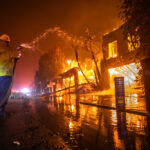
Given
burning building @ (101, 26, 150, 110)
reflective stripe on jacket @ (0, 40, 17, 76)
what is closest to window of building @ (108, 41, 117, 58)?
burning building @ (101, 26, 150, 110)

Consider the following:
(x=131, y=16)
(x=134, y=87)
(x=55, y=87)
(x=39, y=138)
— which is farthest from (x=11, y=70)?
(x=55, y=87)

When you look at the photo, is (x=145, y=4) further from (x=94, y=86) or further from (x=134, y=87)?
(x=94, y=86)

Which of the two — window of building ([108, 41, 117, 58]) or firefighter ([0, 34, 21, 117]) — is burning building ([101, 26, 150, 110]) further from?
firefighter ([0, 34, 21, 117])

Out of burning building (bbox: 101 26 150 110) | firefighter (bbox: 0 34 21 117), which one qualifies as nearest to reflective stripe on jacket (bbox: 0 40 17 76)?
firefighter (bbox: 0 34 21 117)

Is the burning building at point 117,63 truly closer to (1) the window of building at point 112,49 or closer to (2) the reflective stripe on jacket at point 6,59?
(1) the window of building at point 112,49

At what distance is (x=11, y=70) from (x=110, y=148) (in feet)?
17.7

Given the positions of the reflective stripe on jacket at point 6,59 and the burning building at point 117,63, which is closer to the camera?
the reflective stripe on jacket at point 6,59

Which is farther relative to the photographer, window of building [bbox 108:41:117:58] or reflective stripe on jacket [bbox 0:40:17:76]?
window of building [bbox 108:41:117:58]

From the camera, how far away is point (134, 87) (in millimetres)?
21562

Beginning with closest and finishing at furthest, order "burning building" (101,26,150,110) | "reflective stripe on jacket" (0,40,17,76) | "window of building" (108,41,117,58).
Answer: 1. "reflective stripe on jacket" (0,40,17,76)
2. "burning building" (101,26,150,110)
3. "window of building" (108,41,117,58)

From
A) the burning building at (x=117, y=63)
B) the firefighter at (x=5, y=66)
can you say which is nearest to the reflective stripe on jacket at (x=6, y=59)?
the firefighter at (x=5, y=66)

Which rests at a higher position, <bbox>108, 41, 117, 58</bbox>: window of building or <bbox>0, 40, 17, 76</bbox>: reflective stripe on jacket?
<bbox>108, 41, 117, 58</bbox>: window of building

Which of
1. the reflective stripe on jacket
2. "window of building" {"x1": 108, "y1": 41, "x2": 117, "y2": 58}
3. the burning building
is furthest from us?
"window of building" {"x1": 108, "y1": 41, "x2": 117, "y2": 58}

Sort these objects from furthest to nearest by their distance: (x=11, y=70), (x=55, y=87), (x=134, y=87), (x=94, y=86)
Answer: (x=55, y=87)
(x=94, y=86)
(x=134, y=87)
(x=11, y=70)
